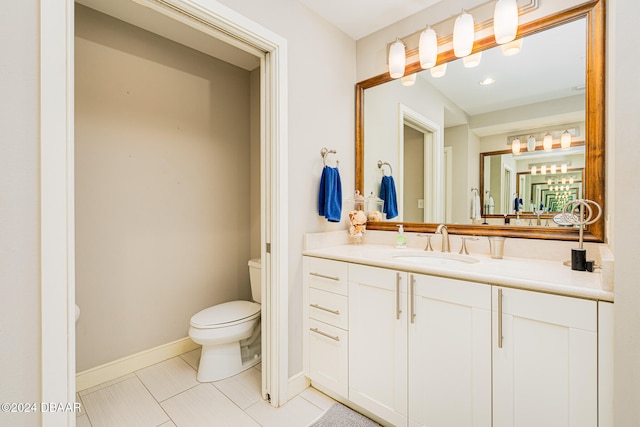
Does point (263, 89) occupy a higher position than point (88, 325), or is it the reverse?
point (263, 89)

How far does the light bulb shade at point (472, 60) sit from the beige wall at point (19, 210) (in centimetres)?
201

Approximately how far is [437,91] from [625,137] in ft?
3.91

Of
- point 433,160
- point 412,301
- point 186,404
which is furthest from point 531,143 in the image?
point 186,404

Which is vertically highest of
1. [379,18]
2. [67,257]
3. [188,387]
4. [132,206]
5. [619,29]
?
[379,18]

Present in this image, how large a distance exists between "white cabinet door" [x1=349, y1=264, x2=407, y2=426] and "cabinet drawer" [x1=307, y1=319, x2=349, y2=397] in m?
0.05

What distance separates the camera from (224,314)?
1.96 metres

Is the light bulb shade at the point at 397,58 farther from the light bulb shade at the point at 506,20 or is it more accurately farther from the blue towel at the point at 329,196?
the blue towel at the point at 329,196

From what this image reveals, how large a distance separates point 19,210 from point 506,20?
2267 mm

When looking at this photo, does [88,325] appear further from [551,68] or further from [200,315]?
[551,68]

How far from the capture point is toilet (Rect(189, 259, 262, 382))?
1813 millimetres

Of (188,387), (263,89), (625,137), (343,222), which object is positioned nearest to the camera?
(625,137)

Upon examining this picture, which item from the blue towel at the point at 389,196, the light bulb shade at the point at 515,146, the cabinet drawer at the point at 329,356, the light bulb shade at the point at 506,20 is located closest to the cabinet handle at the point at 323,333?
the cabinet drawer at the point at 329,356

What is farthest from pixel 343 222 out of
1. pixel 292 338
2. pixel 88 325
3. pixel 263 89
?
pixel 88 325

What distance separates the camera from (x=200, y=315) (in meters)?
1.95
